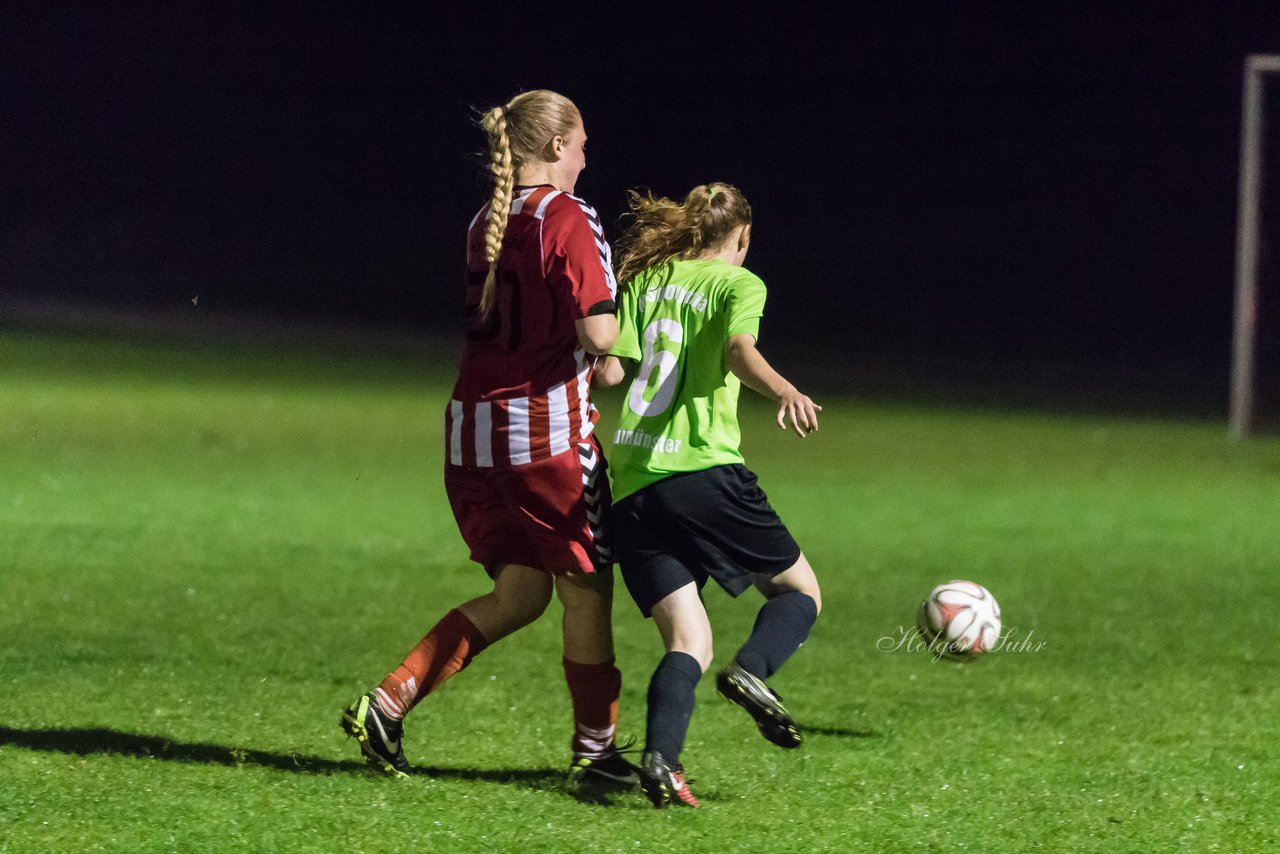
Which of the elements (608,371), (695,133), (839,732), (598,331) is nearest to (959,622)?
(839,732)

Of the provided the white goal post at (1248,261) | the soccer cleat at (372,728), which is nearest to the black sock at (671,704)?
the soccer cleat at (372,728)

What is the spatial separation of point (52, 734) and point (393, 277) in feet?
59.5

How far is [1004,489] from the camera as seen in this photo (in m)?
10.5

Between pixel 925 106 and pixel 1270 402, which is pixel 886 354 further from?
pixel 925 106

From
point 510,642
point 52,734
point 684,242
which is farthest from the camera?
point 510,642

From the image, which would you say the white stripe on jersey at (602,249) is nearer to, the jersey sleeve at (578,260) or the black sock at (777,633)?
the jersey sleeve at (578,260)

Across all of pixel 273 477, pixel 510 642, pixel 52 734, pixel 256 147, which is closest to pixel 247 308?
pixel 256 147

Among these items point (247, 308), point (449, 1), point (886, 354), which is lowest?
point (247, 308)

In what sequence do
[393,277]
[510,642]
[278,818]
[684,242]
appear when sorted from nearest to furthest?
1. [278,818]
2. [684,242]
3. [510,642]
4. [393,277]

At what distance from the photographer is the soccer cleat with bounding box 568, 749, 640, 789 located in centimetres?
434

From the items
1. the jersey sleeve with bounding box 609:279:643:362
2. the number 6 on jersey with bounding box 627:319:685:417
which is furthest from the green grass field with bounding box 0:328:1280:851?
the jersey sleeve with bounding box 609:279:643:362

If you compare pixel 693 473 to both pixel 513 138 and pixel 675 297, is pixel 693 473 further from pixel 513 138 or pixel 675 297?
pixel 513 138

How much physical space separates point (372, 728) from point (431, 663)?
213 millimetres

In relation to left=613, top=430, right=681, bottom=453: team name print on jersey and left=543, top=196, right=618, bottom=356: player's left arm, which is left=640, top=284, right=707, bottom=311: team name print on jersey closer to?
left=543, top=196, right=618, bottom=356: player's left arm
